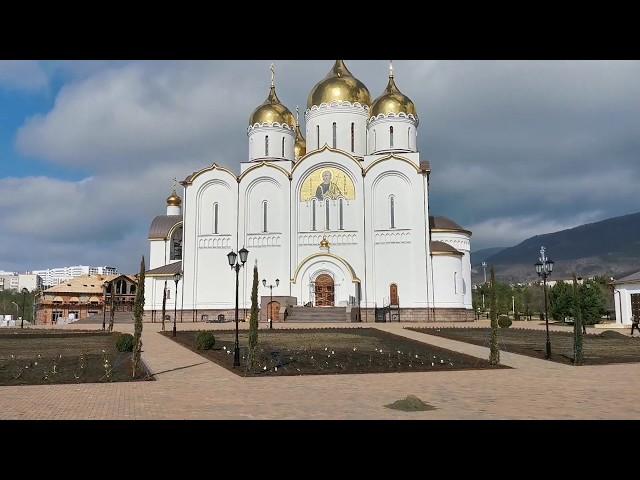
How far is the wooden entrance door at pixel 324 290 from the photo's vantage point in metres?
43.5

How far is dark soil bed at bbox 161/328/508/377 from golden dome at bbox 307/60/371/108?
29940 mm

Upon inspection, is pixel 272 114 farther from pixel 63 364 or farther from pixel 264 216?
pixel 63 364

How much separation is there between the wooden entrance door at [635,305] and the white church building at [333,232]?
11.5 meters

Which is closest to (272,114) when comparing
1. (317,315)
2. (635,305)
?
(317,315)

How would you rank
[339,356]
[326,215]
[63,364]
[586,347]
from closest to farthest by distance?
[63,364] → [339,356] → [586,347] → [326,215]

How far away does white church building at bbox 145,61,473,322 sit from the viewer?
4319 centimetres

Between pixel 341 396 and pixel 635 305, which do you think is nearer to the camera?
pixel 341 396

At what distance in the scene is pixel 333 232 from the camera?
4456 cm

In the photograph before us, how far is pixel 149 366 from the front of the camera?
16172 millimetres

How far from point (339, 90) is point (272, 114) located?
646 centimetres

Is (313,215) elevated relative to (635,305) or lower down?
elevated

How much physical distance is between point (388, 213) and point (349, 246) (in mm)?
3990
